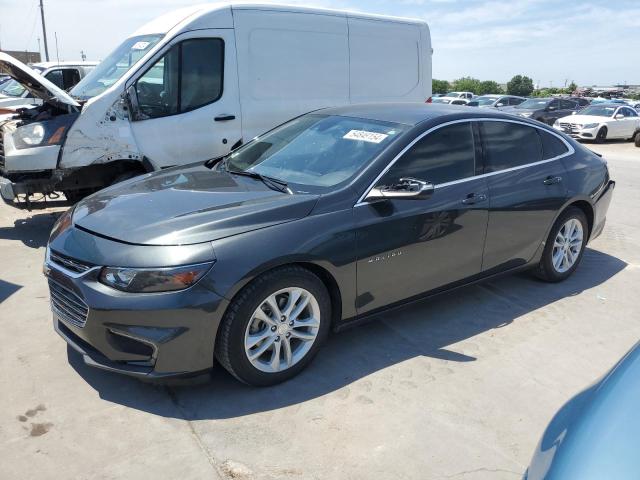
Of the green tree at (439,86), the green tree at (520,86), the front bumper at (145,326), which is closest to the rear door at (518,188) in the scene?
the front bumper at (145,326)

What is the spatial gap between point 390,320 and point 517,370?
0.99 metres

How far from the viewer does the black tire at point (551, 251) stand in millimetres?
4859

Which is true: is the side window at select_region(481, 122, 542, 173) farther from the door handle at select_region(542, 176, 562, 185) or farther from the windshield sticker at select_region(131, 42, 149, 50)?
the windshield sticker at select_region(131, 42, 149, 50)

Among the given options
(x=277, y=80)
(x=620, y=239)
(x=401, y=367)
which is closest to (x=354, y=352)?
(x=401, y=367)

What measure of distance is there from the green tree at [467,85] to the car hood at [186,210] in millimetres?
58504

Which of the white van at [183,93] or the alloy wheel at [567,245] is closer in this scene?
the alloy wheel at [567,245]

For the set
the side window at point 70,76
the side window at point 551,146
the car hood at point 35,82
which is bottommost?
the side window at point 551,146

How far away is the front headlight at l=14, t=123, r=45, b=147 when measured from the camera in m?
5.70

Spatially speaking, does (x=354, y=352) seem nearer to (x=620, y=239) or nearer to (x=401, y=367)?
(x=401, y=367)

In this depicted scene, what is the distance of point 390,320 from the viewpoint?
168 inches

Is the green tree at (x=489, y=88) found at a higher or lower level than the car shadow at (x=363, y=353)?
higher

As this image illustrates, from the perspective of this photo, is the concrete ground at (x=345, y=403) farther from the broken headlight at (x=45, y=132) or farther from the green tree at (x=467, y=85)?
the green tree at (x=467, y=85)

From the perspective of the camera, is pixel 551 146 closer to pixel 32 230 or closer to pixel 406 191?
pixel 406 191

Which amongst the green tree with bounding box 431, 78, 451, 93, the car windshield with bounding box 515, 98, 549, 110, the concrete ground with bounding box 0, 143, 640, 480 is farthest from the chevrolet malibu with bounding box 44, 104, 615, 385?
the green tree with bounding box 431, 78, 451, 93
